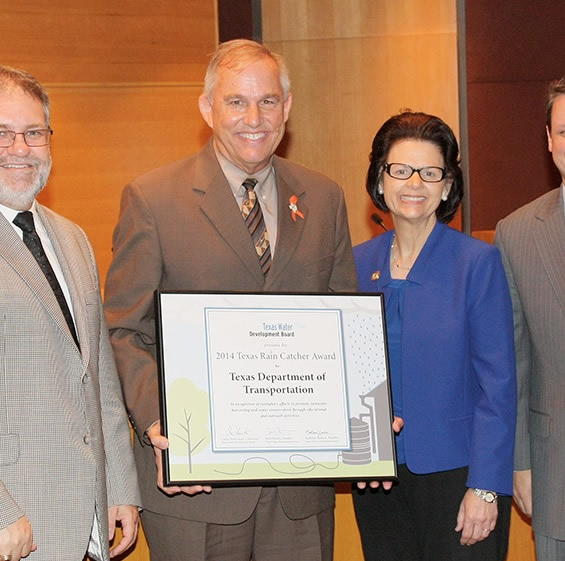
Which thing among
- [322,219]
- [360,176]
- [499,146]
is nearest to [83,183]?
[360,176]

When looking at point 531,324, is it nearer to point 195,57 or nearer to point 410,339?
point 410,339

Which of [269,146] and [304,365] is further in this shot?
[269,146]

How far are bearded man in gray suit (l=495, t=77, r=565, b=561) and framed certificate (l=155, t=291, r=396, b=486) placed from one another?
1.56 ft

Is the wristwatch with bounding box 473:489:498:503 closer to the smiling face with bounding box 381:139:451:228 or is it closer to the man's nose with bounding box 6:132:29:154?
the smiling face with bounding box 381:139:451:228

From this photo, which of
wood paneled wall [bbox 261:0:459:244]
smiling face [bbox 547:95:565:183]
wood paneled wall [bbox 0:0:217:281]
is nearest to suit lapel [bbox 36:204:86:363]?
smiling face [bbox 547:95:565:183]

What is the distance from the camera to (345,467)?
2.57 metres

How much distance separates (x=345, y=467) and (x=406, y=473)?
286mm

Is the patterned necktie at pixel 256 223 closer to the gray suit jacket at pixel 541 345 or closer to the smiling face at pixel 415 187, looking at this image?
the smiling face at pixel 415 187

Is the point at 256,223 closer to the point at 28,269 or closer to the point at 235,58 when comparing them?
the point at 235,58

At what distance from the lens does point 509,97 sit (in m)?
5.86

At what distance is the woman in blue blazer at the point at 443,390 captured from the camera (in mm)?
2709

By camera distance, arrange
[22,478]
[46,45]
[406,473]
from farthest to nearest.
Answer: [46,45] → [406,473] → [22,478]

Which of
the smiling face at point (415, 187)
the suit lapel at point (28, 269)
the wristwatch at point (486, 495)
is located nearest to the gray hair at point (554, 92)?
the smiling face at point (415, 187)

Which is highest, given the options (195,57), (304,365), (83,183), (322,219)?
(195,57)
